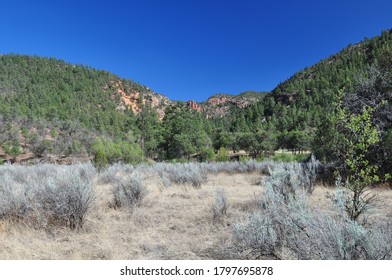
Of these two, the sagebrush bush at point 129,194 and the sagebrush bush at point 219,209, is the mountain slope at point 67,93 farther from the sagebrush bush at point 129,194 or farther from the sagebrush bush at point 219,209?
the sagebrush bush at point 219,209

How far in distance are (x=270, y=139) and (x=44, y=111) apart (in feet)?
171

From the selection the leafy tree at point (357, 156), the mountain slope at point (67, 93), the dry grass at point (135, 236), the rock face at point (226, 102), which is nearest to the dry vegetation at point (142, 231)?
the dry grass at point (135, 236)

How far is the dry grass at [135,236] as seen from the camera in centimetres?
402

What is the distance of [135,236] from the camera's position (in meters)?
4.80

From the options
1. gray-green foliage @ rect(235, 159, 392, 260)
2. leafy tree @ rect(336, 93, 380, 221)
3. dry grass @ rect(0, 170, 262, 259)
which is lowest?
dry grass @ rect(0, 170, 262, 259)

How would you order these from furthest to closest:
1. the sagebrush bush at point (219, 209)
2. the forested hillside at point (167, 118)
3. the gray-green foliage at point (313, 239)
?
the forested hillside at point (167, 118) → the sagebrush bush at point (219, 209) → the gray-green foliage at point (313, 239)

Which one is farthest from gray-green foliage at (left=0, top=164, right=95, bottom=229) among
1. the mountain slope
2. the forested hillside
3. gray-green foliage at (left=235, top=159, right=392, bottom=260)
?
the mountain slope

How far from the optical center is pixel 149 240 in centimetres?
463

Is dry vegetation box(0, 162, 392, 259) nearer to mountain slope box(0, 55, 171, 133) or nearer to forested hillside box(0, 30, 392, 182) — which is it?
forested hillside box(0, 30, 392, 182)

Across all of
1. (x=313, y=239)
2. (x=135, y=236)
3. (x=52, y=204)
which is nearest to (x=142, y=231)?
(x=135, y=236)

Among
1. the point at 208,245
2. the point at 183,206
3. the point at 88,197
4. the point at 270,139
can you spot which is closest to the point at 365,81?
the point at 183,206

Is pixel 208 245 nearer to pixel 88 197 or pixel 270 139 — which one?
pixel 88 197

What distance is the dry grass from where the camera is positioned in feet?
13.2

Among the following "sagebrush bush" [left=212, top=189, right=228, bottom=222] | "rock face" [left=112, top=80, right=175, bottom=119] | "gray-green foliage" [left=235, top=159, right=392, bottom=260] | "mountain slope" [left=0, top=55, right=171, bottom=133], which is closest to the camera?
"gray-green foliage" [left=235, top=159, right=392, bottom=260]
